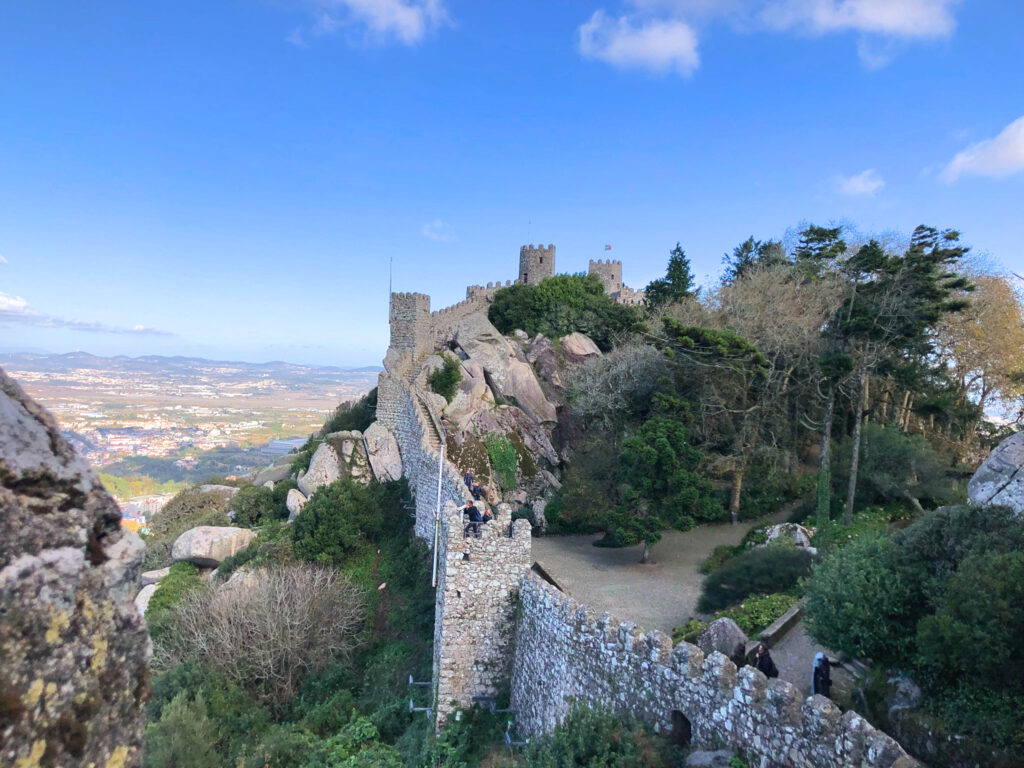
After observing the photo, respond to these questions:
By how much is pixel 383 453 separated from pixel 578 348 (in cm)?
1211

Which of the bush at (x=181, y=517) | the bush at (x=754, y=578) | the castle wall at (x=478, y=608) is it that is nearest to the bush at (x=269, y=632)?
the castle wall at (x=478, y=608)

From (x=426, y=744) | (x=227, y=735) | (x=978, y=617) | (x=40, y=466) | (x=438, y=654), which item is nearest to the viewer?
(x=40, y=466)

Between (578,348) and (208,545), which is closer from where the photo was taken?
(208,545)

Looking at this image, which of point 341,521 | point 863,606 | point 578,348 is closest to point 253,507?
point 341,521

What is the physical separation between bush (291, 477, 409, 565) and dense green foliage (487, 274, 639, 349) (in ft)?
49.0

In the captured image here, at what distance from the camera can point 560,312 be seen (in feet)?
109

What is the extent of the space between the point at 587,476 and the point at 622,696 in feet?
40.6

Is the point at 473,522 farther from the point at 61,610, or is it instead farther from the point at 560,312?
the point at 560,312

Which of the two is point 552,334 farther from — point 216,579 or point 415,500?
point 216,579

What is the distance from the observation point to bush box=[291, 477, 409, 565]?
751 inches

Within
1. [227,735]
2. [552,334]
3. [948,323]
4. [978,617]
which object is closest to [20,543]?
[978,617]

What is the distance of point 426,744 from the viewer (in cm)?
1062

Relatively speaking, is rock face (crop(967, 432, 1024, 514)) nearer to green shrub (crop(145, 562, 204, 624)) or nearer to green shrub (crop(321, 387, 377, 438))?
green shrub (crop(145, 562, 204, 624))

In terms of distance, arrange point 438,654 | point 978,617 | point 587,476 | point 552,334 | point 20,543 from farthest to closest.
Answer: point 552,334 → point 587,476 → point 438,654 → point 978,617 → point 20,543
